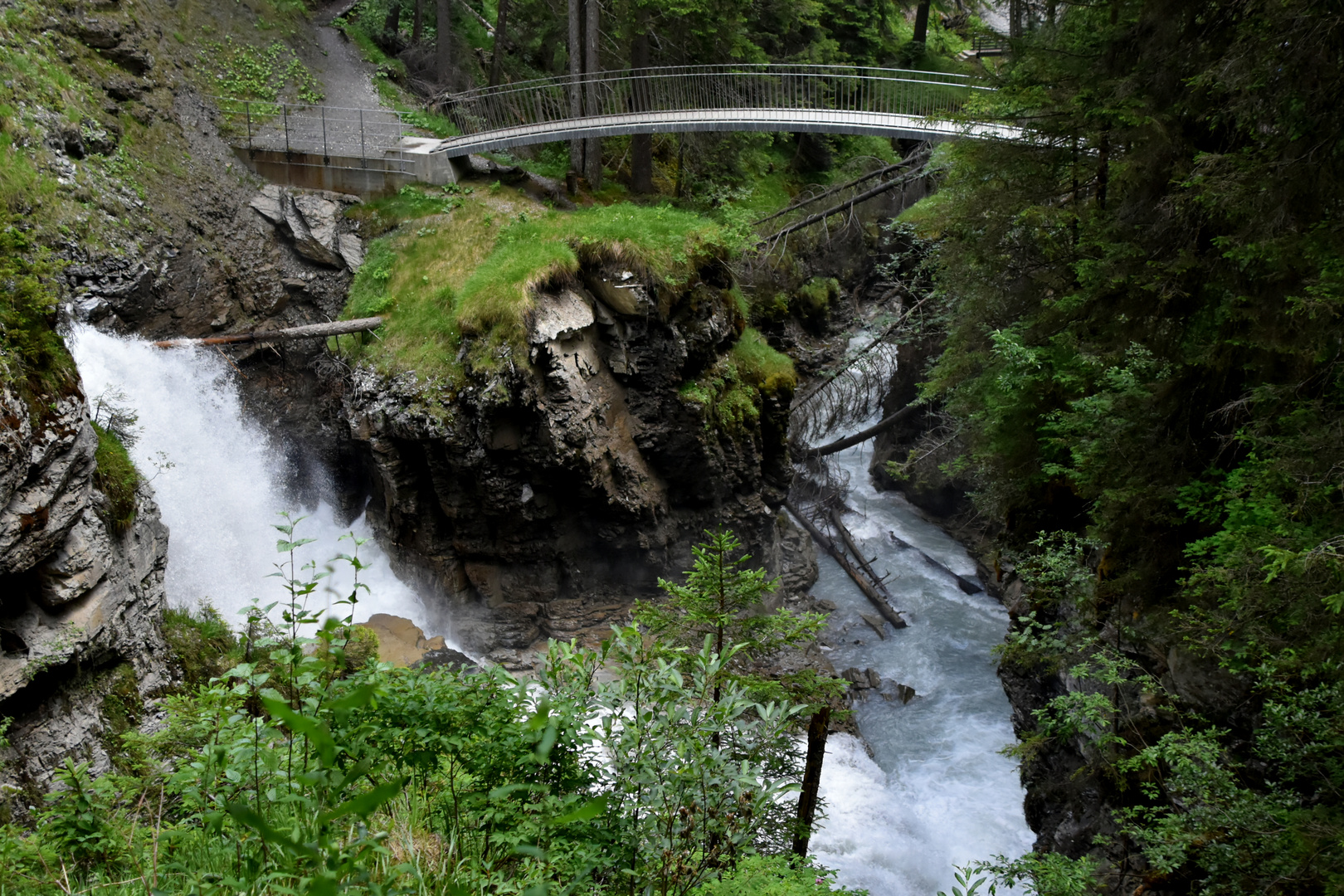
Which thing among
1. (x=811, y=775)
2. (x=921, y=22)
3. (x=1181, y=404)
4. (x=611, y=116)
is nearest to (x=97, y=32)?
(x=611, y=116)

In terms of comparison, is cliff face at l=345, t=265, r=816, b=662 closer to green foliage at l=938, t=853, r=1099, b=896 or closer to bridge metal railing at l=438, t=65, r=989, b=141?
bridge metal railing at l=438, t=65, r=989, b=141

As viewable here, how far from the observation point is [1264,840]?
4750 mm

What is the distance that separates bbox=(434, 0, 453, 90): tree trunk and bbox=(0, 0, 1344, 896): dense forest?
8224 millimetres

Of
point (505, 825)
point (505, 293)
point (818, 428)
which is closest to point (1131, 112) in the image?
point (505, 825)

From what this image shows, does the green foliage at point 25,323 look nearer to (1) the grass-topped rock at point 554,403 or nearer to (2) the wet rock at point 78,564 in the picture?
(2) the wet rock at point 78,564

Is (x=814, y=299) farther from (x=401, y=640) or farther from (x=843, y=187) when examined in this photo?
(x=401, y=640)

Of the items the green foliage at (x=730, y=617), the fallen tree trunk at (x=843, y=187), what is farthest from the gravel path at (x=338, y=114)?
the green foliage at (x=730, y=617)

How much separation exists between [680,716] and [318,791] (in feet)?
4.77

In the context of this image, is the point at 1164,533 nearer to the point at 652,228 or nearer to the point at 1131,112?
the point at 1131,112

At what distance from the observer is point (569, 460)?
1298cm

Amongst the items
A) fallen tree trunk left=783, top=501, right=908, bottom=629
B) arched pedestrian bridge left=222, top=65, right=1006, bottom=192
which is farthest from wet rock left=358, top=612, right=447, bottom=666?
arched pedestrian bridge left=222, top=65, right=1006, bottom=192

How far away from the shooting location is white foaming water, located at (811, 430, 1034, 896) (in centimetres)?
1051

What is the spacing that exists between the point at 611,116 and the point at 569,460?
7362mm

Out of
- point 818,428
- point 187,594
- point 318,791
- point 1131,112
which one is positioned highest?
point 1131,112
